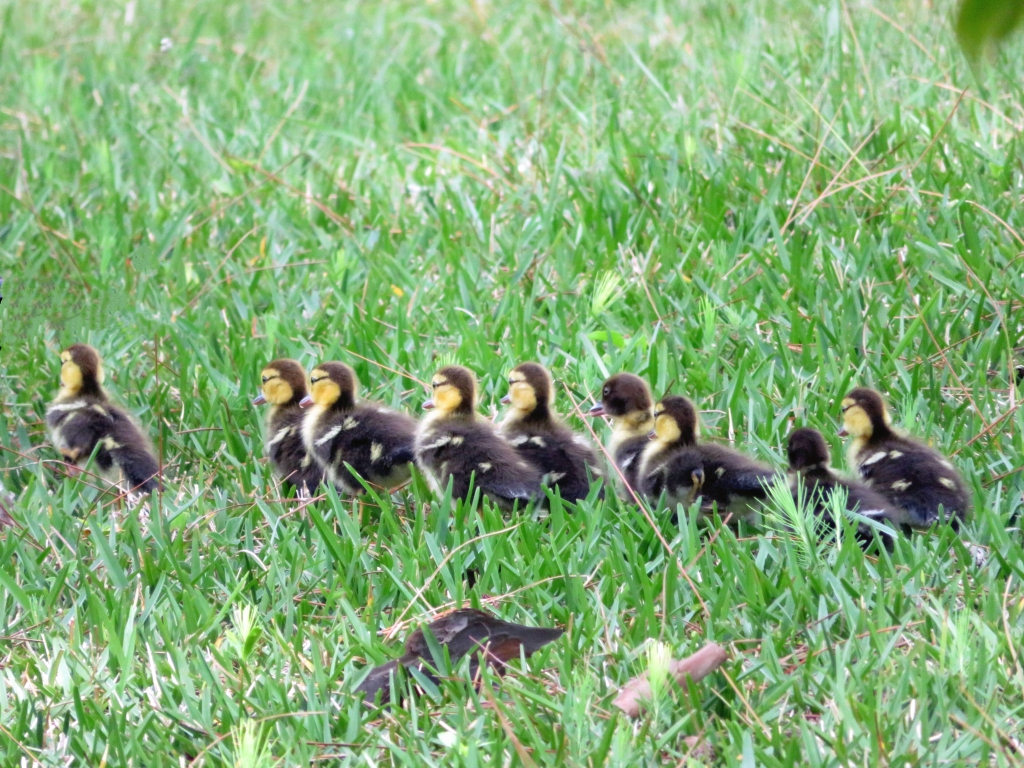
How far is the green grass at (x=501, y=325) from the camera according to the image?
3100mm

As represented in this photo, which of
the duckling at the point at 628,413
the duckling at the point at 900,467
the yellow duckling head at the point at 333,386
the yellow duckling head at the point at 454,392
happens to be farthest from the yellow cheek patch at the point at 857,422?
the yellow duckling head at the point at 333,386

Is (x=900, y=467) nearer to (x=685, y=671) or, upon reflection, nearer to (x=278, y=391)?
(x=685, y=671)

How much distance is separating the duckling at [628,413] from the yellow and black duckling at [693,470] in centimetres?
14

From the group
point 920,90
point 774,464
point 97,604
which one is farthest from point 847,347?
point 97,604

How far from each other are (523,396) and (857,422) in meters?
1.12

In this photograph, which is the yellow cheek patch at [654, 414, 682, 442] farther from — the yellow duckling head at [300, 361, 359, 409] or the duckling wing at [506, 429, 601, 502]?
the yellow duckling head at [300, 361, 359, 409]

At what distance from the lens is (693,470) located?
4.05m

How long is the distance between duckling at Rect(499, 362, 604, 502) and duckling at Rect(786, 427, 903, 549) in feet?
2.20

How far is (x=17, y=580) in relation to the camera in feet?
12.8

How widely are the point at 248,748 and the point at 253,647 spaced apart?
0.63 meters

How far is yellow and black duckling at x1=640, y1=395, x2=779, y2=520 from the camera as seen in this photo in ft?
12.9

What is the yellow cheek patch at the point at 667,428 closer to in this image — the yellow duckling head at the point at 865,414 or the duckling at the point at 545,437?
the duckling at the point at 545,437

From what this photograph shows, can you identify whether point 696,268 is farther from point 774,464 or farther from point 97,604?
point 97,604

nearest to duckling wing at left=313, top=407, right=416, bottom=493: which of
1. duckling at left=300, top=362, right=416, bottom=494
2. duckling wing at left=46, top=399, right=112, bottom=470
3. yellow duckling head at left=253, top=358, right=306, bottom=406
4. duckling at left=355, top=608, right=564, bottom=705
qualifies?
duckling at left=300, top=362, right=416, bottom=494
